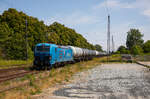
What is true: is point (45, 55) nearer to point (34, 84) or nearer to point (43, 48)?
point (43, 48)

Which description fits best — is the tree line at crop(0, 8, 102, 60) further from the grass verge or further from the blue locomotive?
the grass verge

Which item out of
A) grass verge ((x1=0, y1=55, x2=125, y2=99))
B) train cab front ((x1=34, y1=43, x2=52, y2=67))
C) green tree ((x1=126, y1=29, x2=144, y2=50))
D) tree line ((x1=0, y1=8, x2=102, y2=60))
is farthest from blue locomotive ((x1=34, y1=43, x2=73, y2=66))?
green tree ((x1=126, y1=29, x2=144, y2=50))

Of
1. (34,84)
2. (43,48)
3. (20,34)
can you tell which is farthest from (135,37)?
(34,84)

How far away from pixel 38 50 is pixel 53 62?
83.3 inches

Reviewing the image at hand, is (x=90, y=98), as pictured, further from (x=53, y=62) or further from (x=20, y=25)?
(x=20, y=25)

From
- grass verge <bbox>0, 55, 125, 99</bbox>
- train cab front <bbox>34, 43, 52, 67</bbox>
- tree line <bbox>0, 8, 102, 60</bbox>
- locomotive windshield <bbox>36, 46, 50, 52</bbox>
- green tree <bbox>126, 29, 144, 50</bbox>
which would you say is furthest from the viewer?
green tree <bbox>126, 29, 144, 50</bbox>

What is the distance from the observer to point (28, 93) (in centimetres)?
850

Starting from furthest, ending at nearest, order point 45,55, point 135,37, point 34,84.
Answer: point 135,37 → point 45,55 → point 34,84

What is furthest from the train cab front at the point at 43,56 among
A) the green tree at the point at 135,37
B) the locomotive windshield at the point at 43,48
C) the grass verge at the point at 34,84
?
the green tree at the point at 135,37

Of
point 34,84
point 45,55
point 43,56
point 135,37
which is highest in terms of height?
point 135,37

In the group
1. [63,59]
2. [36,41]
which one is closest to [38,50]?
[63,59]

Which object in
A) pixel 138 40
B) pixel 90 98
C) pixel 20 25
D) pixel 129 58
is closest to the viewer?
pixel 90 98

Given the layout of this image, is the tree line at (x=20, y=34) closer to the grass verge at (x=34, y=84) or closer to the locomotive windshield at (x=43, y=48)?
the locomotive windshield at (x=43, y=48)

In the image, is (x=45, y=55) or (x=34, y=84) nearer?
(x=34, y=84)
